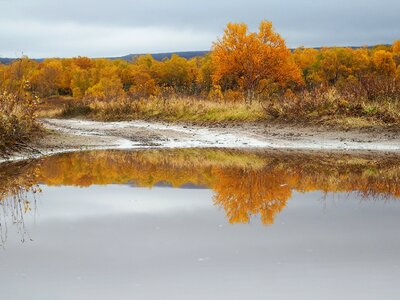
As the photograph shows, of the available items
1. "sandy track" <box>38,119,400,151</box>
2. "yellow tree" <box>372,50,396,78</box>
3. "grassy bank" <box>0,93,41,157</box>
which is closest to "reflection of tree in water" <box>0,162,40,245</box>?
"grassy bank" <box>0,93,41,157</box>

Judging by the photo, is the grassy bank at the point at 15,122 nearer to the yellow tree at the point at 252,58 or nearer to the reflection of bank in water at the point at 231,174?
the reflection of bank in water at the point at 231,174

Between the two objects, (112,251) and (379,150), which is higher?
(112,251)

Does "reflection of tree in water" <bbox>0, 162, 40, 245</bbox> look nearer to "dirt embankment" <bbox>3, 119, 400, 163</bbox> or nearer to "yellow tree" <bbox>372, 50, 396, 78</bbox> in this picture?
"dirt embankment" <bbox>3, 119, 400, 163</bbox>

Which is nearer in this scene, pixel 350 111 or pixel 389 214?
pixel 389 214

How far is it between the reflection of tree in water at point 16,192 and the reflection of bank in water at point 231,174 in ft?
0.04

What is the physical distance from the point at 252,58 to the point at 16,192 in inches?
2400

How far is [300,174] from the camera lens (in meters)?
8.79

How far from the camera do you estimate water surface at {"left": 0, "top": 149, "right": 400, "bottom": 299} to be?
3.56 meters

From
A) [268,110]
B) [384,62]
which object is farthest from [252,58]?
[384,62]

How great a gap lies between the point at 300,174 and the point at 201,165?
2.07 meters

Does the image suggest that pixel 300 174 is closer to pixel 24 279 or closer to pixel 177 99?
pixel 24 279

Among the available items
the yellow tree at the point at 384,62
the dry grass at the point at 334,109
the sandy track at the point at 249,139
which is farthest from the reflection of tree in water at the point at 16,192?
the yellow tree at the point at 384,62

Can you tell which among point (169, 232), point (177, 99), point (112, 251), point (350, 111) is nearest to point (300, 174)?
point (169, 232)

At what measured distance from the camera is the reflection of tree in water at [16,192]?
541 centimetres
